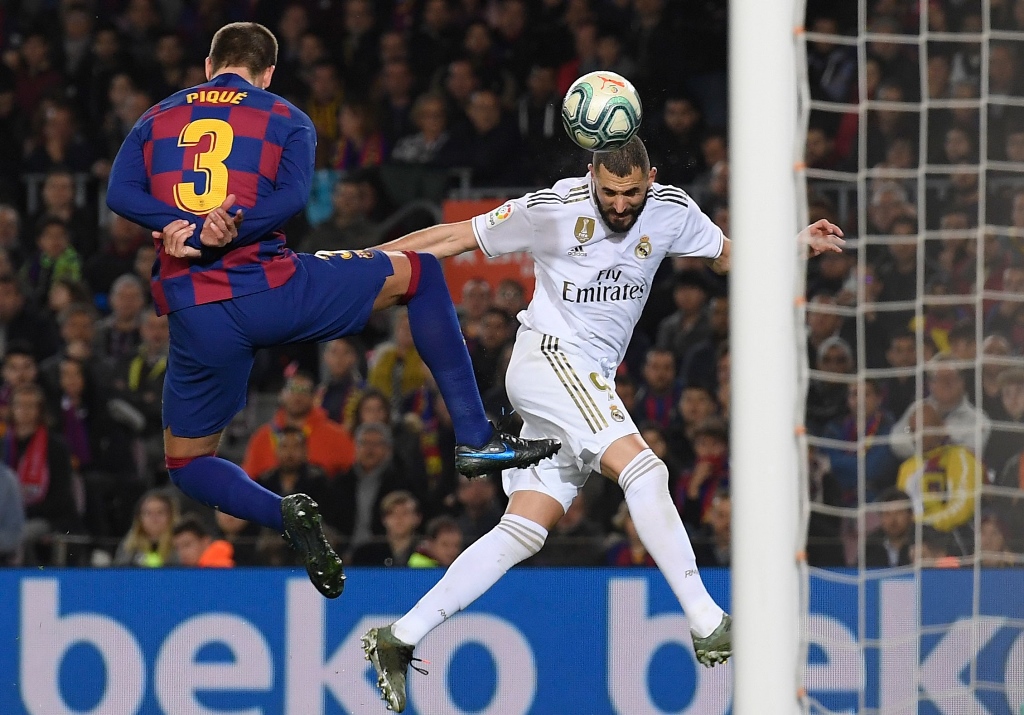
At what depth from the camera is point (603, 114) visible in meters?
5.06

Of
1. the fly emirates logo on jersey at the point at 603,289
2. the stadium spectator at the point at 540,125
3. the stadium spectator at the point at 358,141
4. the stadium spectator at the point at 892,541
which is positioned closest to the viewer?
the fly emirates logo on jersey at the point at 603,289

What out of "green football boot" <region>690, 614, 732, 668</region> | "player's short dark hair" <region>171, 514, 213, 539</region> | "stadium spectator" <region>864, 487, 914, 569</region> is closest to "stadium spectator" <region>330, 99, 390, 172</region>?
"player's short dark hair" <region>171, 514, 213, 539</region>

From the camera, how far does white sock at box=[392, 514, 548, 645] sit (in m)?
5.39

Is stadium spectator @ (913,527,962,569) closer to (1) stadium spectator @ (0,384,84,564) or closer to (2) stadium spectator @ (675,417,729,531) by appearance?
(2) stadium spectator @ (675,417,729,531)

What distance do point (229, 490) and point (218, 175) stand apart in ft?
3.72

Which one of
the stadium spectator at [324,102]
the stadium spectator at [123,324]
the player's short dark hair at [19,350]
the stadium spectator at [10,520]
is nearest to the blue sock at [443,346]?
the stadium spectator at [10,520]

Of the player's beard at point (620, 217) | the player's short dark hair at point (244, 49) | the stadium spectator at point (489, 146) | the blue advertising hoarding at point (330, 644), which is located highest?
the stadium spectator at point (489, 146)

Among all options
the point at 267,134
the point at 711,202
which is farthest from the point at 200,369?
the point at 711,202

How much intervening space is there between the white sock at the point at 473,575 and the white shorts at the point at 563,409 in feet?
0.54

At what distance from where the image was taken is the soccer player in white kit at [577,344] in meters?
5.15

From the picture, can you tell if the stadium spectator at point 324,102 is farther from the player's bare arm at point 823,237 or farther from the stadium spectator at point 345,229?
the player's bare arm at point 823,237

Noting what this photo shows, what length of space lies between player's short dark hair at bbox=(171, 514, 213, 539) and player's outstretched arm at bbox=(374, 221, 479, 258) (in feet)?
8.66

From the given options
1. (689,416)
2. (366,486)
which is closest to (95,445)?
(366,486)

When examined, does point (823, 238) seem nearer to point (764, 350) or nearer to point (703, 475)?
point (764, 350)
